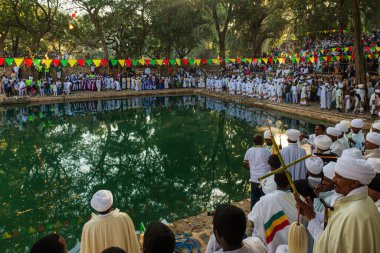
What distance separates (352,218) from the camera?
1655mm

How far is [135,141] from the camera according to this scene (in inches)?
433

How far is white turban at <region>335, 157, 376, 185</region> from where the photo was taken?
5.97 feet

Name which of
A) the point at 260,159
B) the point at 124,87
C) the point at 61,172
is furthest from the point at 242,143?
the point at 124,87

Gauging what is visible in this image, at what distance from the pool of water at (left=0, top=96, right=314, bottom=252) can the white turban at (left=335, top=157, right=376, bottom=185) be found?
158 inches

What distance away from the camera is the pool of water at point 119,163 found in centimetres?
581

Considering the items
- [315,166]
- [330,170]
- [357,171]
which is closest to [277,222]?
[330,170]

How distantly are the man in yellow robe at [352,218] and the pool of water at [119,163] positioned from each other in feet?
Answer: 13.1

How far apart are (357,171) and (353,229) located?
35 centimetres

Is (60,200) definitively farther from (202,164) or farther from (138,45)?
(138,45)

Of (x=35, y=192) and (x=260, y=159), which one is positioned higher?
(x=260, y=159)

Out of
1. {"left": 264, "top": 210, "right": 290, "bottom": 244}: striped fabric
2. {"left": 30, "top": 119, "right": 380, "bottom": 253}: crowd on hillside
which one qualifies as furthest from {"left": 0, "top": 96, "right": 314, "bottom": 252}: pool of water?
{"left": 264, "top": 210, "right": 290, "bottom": 244}: striped fabric

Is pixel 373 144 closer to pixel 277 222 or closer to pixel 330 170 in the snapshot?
pixel 330 170

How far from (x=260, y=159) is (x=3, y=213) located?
477 cm

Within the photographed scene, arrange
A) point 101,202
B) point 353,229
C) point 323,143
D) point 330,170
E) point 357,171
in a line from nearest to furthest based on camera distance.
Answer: point 353,229 → point 357,171 → point 330,170 → point 101,202 → point 323,143
